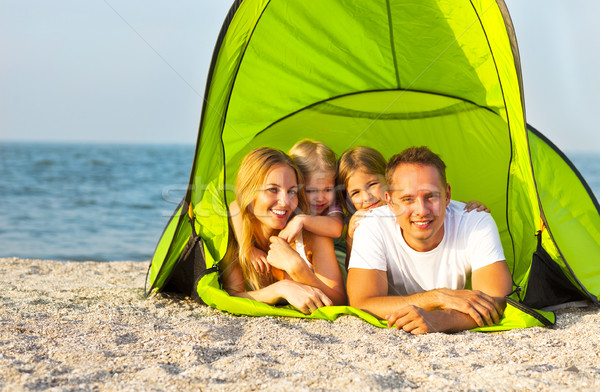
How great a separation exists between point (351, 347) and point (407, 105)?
2430 mm

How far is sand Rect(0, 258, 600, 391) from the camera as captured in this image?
1.86 meters

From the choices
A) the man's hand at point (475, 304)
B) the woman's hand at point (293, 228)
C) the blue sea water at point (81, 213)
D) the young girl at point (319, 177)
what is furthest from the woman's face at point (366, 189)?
the blue sea water at point (81, 213)

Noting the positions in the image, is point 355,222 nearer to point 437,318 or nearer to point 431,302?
point 431,302

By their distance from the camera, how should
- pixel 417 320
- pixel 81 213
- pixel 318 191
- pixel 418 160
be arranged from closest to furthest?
pixel 417 320, pixel 418 160, pixel 318 191, pixel 81 213

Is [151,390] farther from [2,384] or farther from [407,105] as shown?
[407,105]

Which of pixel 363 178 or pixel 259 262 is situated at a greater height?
pixel 363 178

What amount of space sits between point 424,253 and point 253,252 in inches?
37.0

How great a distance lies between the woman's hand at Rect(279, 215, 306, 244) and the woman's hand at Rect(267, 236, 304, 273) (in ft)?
0.10

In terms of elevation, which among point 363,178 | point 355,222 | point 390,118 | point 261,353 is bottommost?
point 261,353

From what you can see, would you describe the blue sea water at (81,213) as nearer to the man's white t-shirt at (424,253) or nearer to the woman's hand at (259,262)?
the woman's hand at (259,262)

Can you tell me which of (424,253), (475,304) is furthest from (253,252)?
(475,304)

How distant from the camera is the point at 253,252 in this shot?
3.12 meters

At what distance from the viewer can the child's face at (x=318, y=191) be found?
3381 millimetres

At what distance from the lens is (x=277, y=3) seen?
359 centimetres
